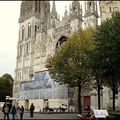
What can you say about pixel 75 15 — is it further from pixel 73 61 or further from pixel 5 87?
pixel 5 87

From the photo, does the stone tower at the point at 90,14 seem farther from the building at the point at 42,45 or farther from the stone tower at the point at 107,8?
the stone tower at the point at 107,8

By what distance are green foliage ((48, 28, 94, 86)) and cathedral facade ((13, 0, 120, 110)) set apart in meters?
13.9

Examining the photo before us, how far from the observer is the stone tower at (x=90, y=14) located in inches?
2503

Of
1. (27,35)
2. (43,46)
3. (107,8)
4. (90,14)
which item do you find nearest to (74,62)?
(107,8)

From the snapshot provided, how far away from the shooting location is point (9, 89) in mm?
95250

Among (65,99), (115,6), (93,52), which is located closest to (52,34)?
(65,99)

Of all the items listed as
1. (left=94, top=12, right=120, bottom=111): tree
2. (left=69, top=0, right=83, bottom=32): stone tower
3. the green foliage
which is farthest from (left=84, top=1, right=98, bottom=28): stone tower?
(left=94, top=12, right=120, bottom=111): tree

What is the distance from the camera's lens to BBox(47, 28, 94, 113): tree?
37500 millimetres

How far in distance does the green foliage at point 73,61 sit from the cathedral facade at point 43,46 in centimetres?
1395

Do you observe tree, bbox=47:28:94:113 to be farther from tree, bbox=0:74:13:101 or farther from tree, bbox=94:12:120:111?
tree, bbox=0:74:13:101

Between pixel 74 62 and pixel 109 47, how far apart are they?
13060mm

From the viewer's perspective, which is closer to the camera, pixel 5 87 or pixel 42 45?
pixel 42 45

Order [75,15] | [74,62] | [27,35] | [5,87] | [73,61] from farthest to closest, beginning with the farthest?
[5,87] < [27,35] < [75,15] < [73,61] < [74,62]

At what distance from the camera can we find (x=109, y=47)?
26.0 metres
